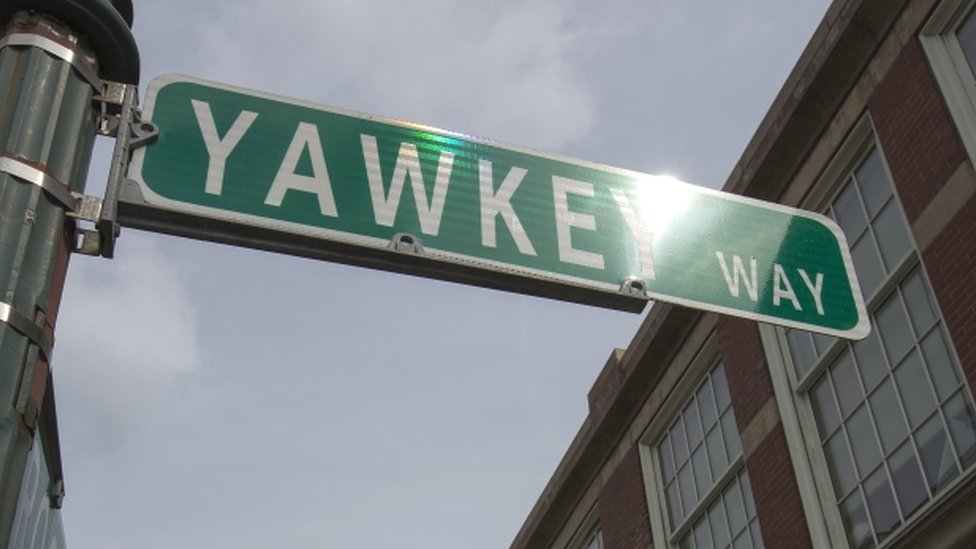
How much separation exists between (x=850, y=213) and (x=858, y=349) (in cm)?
151

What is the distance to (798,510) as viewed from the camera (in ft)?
35.7

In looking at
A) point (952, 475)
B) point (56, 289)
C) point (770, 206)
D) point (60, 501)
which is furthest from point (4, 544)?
point (952, 475)

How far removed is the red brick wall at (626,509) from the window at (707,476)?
1.57 ft

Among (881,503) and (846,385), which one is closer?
(881,503)

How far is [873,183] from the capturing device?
1076cm

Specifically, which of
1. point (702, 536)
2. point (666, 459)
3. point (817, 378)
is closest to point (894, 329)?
point (817, 378)

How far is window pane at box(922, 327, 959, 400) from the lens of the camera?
9062mm

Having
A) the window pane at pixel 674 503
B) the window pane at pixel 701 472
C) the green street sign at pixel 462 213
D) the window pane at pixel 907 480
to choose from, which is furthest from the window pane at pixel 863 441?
the green street sign at pixel 462 213

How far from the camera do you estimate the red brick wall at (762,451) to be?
1103 cm

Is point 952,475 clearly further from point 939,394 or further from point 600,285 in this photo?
point 600,285

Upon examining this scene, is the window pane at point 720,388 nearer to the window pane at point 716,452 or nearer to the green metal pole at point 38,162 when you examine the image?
the window pane at point 716,452

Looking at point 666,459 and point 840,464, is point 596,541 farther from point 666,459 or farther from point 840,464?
point 840,464

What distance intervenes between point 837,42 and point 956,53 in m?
1.58

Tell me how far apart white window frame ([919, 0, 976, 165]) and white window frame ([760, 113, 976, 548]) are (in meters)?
0.16
